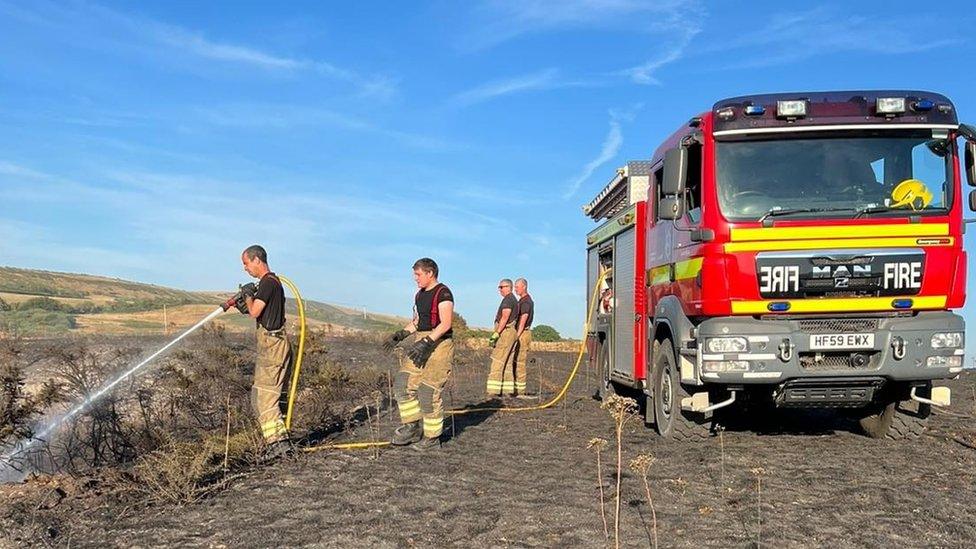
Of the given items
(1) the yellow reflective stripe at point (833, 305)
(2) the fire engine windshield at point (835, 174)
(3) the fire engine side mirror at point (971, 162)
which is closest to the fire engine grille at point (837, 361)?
(1) the yellow reflective stripe at point (833, 305)

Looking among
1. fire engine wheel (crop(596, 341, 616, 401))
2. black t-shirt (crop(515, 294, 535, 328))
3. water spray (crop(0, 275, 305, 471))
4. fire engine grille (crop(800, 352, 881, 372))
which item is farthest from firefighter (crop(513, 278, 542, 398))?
fire engine grille (crop(800, 352, 881, 372))

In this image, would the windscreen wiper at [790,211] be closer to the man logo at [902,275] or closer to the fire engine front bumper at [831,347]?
the man logo at [902,275]

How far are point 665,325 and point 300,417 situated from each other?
4512mm

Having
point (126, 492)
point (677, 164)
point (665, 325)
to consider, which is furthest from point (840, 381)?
point (126, 492)

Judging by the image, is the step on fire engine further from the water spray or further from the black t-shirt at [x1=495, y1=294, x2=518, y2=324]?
the black t-shirt at [x1=495, y1=294, x2=518, y2=324]

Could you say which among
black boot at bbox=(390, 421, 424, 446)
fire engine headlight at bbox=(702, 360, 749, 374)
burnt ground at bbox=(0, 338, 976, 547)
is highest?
fire engine headlight at bbox=(702, 360, 749, 374)

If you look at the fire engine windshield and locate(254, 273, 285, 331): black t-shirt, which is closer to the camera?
the fire engine windshield

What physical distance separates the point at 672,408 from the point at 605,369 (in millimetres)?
3737

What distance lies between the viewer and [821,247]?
689 cm

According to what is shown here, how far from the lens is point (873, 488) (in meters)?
6.15

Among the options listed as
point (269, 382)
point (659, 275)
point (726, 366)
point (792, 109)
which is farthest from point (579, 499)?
point (792, 109)

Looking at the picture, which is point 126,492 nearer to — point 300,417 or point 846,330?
point 300,417

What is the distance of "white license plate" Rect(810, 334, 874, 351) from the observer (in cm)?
694

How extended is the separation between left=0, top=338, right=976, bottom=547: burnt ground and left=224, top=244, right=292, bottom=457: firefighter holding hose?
37 centimetres
